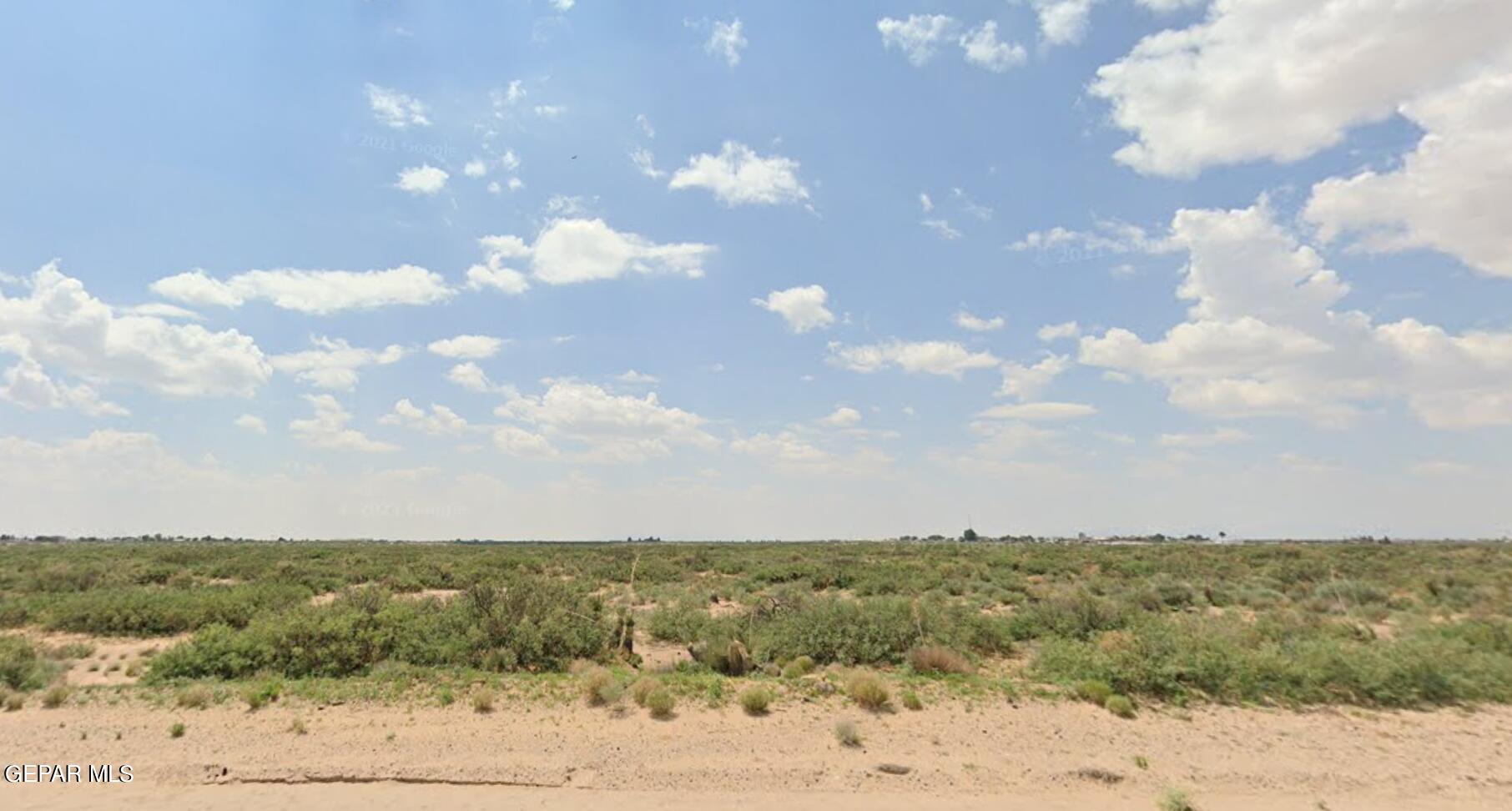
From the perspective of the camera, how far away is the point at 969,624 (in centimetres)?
1898

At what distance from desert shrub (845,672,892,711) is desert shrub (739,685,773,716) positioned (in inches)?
58.2

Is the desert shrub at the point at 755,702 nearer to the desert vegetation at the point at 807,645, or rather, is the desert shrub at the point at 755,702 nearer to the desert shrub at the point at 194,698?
the desert vegetation at the point at 807,645

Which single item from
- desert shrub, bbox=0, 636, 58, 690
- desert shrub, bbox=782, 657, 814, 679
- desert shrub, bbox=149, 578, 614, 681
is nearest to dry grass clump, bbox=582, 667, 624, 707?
desert shrub, bbox=149, 578, 614, 681

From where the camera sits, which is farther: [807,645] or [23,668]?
[807,645]

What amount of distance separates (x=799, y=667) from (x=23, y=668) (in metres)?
15.0

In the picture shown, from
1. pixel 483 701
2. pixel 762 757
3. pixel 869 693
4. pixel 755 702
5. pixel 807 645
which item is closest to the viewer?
pixel 762 757

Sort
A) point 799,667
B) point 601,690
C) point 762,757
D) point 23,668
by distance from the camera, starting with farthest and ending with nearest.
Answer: point 799,667 < point 23,668 < point 601,690 < point 762,757

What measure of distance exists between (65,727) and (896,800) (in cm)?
1253

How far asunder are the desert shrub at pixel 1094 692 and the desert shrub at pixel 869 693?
133 inches

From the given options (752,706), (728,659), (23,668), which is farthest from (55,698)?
(752,706)

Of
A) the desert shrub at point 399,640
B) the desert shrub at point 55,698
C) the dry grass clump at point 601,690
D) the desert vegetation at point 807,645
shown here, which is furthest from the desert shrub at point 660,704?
the desert shrub at point 55,698

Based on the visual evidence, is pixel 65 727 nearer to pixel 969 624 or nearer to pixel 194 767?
Result: pixel 194 767

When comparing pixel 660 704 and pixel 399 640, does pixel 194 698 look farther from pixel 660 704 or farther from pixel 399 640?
pixel 660 704

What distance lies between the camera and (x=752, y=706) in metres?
12.4
